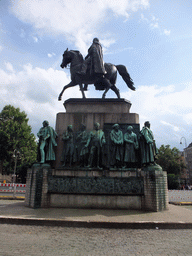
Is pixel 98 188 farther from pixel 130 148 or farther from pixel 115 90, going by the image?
pixel 115 90

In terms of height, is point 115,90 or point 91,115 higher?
point 115,90

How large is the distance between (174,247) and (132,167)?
19.5ft

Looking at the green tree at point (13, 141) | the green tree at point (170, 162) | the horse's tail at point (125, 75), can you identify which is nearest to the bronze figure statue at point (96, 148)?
the horse's tail at point (125, 75)

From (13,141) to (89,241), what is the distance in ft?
108

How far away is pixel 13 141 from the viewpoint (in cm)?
3484

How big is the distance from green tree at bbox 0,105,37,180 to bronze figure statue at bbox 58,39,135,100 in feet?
80.9

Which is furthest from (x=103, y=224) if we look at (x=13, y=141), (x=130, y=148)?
→ (x=13, y=141)

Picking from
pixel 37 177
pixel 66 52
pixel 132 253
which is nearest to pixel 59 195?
pixel 37 177

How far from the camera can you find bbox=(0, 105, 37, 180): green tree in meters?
34.8

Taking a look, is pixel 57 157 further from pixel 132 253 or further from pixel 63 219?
pixel 132 253

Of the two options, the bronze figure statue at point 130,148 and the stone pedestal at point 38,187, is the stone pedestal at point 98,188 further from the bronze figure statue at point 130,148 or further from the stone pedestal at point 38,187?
the bronze figure statue at point 130,148

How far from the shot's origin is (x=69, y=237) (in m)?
5.53

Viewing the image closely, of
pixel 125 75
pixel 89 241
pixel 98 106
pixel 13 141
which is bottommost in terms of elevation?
pixel 89 241

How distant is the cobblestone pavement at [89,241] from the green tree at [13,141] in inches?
1195
